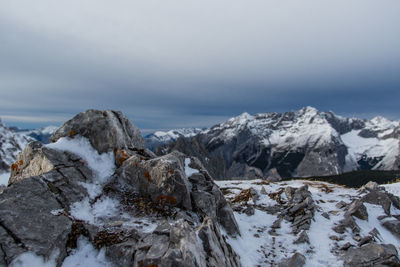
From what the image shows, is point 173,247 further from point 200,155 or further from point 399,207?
point 200,155

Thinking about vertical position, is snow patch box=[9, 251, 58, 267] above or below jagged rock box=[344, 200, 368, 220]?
above

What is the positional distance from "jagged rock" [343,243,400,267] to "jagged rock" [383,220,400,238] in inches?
210

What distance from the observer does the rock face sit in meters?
10.1

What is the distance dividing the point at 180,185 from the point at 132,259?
6517 mm

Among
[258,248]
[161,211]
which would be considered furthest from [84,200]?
[258,248]

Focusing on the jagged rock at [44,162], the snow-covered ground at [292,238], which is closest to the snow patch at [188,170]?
the snow-covered ground at [292,238]

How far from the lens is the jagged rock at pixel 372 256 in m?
14.0

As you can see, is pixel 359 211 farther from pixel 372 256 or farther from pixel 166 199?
pixel 166 199

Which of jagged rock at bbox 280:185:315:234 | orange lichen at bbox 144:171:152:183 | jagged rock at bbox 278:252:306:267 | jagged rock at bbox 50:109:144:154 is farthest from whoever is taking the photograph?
jagged rock at bbox 280:185:315:234

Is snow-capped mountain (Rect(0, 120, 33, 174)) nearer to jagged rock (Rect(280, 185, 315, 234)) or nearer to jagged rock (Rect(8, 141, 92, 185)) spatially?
jagged rock (Rect(8, 141, 92, 185))

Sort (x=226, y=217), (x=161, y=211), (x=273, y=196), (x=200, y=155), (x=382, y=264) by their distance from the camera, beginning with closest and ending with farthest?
(x=382, y=264) → (x=161, y=211) → (x=226, y=217) → (x=273, y=196) → (x=200, y=155)

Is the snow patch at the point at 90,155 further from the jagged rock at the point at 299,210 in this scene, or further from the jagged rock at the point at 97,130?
the jagged rock at the point at 299,210

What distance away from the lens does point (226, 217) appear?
1842 centimetres

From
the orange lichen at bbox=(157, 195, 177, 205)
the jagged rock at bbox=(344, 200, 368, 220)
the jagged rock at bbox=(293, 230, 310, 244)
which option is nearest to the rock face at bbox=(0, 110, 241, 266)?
the orange lichen at bbox=(157, 195, 177, 205)
